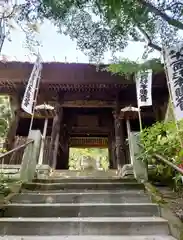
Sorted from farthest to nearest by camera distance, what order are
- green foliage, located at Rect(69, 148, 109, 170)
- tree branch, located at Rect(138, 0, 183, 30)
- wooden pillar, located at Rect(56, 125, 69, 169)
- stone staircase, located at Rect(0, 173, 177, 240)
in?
green foliage, located at Rect(69, 148, 109, 170) → wooden pillar, located at Rect(56, 125, 69, 169) → tree branch, located at Rect(138, 0, 183, 30) → stone staircase, located at Rect(0, 173, 177, 240)

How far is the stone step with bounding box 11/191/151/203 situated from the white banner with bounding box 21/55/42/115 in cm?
383

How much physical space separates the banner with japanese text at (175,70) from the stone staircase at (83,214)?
218 cm

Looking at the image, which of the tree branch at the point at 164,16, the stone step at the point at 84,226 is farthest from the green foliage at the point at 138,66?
the stone step at the point at 84,226

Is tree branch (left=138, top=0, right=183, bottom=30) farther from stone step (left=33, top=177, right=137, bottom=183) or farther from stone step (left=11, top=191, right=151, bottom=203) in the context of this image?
stone step (left=33, top=177, right=137, bottom=183)

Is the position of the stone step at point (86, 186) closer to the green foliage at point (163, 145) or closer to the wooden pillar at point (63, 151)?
the green foliage at point (163, 145)

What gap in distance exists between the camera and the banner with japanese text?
4.85 m

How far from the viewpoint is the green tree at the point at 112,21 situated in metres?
4.68

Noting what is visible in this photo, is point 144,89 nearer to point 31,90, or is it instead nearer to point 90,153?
point 31,90

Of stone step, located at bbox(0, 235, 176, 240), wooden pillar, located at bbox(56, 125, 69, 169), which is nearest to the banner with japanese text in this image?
stone step, located at bbox(0, 235, 176, 240)

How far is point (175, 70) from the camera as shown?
16.5 ft

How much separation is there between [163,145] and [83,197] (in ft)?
6.67

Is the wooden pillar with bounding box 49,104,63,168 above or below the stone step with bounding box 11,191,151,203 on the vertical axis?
→ above

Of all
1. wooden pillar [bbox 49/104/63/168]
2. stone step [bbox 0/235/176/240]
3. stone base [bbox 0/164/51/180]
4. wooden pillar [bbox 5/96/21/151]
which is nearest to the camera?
stone step [bbox 0/235/176/240]

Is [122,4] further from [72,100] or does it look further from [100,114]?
[100,114]
